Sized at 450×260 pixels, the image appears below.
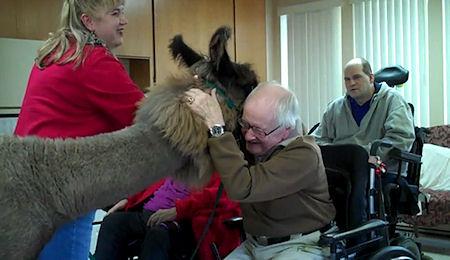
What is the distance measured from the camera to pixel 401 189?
3.16 metres

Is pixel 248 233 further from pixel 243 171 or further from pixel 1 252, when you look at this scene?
pixel 1 252

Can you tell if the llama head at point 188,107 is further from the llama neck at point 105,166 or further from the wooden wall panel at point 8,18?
the wooden wall panel at point 8,18

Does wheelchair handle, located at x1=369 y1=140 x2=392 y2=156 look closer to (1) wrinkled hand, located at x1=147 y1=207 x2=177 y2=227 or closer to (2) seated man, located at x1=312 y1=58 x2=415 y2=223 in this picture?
(2) seated man, located at x1=312 y1=58 x2=415 y2=223

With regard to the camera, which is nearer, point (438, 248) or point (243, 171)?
point (243, 171)

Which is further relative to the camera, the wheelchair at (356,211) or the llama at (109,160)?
the wheelchair at (356,211)

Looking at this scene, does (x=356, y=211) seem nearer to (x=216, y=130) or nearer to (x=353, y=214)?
(x=353, y=214)

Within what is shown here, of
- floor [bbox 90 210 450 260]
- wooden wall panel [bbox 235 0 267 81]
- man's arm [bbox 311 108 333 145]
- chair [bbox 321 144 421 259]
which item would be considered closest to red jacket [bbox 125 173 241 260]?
chair [bbox 321 144 421 259]

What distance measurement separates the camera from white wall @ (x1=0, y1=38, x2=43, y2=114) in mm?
3787

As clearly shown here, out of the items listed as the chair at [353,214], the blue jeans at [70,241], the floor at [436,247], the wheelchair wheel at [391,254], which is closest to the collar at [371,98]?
the floor at [436,247]

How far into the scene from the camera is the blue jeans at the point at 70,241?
144cm

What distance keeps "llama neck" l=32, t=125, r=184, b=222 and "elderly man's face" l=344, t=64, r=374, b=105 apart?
8.70 feet

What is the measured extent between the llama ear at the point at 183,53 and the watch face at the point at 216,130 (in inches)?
10.1

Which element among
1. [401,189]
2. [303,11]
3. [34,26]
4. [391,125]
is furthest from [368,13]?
[34,26]

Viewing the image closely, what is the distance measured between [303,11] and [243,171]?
483 cm
